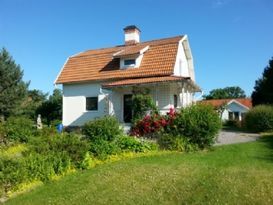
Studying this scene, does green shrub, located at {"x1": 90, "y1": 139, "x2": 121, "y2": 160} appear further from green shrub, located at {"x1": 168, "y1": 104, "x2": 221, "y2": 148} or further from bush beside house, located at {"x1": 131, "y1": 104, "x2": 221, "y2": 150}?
green shrub, located at {"x1": 168, "y1": 104, "x2": 221, "y2": 148}

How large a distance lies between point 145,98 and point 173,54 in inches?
174

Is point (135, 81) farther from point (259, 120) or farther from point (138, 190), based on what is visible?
point (138, 190)

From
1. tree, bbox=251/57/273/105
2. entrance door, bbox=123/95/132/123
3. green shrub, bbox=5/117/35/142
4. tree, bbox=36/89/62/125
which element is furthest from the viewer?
tree, bbox=36/89/62/125

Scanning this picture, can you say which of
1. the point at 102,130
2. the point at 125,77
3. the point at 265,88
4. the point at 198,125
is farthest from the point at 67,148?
the point at 265,88

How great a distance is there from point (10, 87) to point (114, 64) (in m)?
14.4

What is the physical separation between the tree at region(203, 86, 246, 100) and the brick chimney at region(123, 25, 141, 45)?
74973mm

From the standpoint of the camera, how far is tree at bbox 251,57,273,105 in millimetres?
35000

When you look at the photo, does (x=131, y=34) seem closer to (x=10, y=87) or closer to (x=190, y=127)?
(x=10, y=87)

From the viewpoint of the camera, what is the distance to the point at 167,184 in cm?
911

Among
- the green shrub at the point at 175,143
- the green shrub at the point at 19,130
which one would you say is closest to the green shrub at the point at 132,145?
the green shrub at the point at 175,143

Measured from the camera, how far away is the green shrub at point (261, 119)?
2245 cm

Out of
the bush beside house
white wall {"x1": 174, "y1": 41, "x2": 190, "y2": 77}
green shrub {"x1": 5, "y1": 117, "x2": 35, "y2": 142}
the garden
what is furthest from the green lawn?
white wall {"x1": 174, "y1": 41, "x2": 190, "y2": 77}

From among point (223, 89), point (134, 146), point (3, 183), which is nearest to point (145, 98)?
point (134, 146)

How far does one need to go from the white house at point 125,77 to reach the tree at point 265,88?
9384mm
